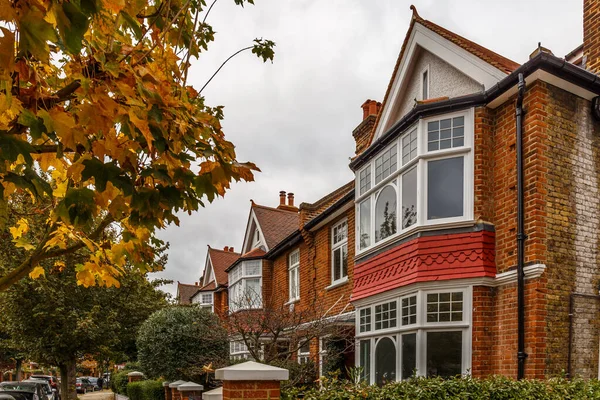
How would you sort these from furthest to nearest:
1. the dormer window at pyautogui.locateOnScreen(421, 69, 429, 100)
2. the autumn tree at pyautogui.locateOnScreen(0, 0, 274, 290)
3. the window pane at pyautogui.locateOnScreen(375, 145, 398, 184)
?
the dormer window at pyautogui.locateOnScreen(421, 69, 429, 100)
the window pane at pyautogui.locateOnScreen(375, 145, 398, 184)
the autumn tree at pyautogui.locateOnScreen(0, 0, 274, 290)

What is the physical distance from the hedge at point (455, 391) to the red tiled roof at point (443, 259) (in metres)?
2.23

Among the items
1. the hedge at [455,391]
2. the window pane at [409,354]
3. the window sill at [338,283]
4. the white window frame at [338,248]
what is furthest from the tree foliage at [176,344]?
the hedge at [455,391]

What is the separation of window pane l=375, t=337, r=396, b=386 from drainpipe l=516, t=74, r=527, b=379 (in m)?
2.66

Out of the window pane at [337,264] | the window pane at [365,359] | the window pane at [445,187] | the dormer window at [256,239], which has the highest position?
the window pane at [445,187]

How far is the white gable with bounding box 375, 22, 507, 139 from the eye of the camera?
9.91 m

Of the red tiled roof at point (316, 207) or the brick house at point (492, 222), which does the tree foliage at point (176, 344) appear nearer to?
the red tiled roof at point (316, 207)

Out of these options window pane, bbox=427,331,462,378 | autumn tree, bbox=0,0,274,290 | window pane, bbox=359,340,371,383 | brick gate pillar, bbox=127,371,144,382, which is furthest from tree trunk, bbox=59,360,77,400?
autumn tree, bbox=0,0,274,290

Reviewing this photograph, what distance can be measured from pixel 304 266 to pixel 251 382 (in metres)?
13.6

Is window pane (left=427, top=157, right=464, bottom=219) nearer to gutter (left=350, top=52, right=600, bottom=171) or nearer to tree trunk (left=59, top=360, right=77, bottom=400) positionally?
gutter (left=350, top=52, right=600, bottom=171)

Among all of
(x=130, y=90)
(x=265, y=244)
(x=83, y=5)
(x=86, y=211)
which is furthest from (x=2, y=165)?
(x=265, y=244)

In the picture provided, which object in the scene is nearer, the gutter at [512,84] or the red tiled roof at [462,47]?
the gutter at [512,84]

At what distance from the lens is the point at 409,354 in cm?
978

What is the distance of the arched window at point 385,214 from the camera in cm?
1095

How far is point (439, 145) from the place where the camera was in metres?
9.81
